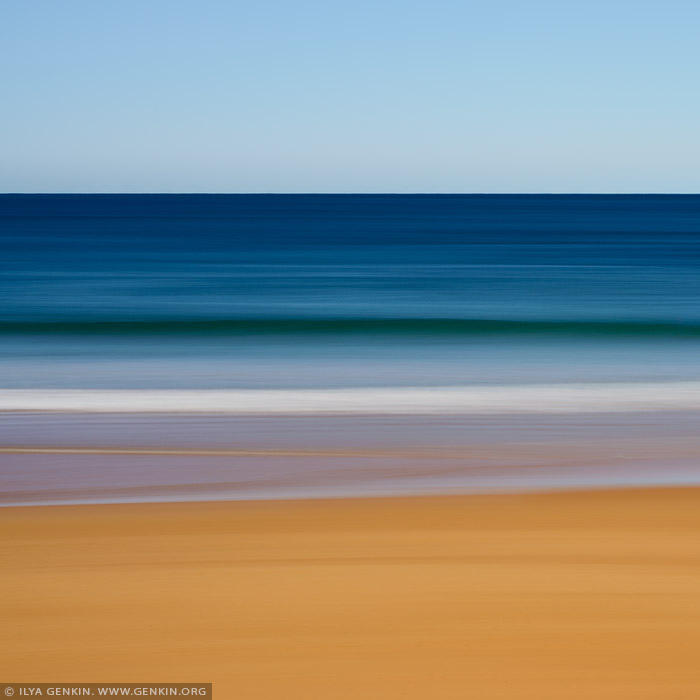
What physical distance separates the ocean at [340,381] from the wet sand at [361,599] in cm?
82

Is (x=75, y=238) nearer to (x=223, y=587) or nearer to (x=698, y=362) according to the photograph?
(x=698, y=362)

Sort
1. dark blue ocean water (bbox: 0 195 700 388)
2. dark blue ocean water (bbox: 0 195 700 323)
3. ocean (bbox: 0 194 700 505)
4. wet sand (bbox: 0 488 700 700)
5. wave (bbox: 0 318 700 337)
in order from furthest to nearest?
dark blue ocean water (bbox: 0 195 700 323) → wave (bbox: 0 318 700 337) → dark blue ocean water (bbox: 0 195 700 388) → ocean (bbox: 0 194 700 505) → wet sand (bbox: 0 488 700 700)

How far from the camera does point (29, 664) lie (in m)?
3.44

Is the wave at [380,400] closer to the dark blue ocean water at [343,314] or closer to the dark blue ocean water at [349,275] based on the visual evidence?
the dark blue ocean water at [343,314]

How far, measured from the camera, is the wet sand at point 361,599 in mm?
3365

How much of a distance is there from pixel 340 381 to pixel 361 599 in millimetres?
7756

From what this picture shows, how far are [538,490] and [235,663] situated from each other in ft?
10.2

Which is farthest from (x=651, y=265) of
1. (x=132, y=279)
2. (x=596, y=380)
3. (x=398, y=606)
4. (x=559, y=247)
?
(x=398, y=606)

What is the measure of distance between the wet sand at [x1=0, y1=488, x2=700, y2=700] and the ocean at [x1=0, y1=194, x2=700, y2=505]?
818 millimetres

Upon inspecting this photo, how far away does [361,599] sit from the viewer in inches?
157

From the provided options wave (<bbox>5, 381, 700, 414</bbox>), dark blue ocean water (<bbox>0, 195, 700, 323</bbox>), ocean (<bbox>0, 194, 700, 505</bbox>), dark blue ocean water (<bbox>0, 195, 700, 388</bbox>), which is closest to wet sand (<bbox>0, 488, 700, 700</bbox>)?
ocean (<bbox>0, 194, 700, 505</bbox>)

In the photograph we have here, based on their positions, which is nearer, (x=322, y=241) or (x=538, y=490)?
(x=538, y=490)

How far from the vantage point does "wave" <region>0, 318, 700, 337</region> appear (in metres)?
18.0

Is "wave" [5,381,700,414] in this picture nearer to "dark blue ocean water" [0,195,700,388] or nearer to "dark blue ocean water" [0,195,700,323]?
"dark blue ocean water" [0,195,700,388]
